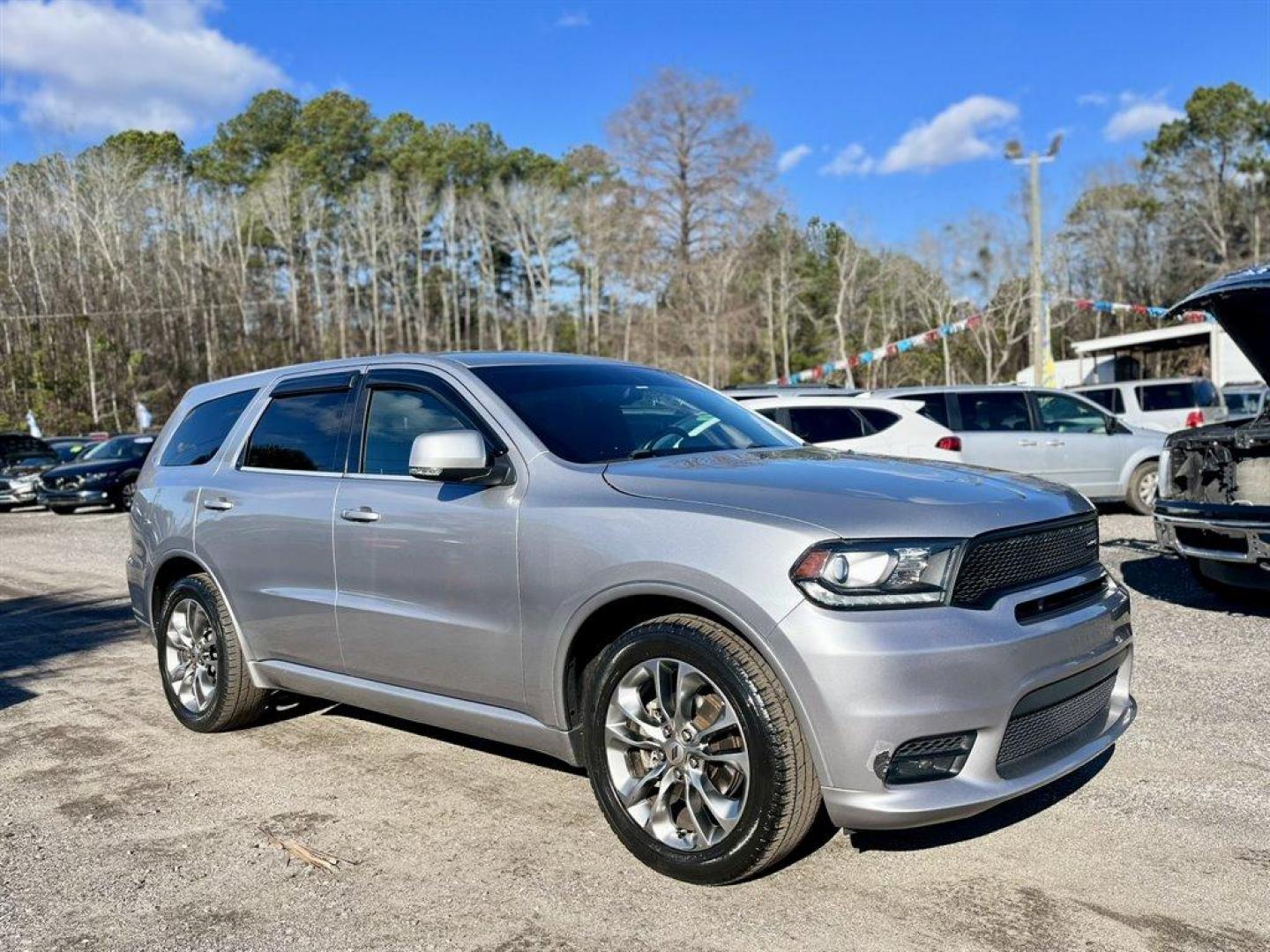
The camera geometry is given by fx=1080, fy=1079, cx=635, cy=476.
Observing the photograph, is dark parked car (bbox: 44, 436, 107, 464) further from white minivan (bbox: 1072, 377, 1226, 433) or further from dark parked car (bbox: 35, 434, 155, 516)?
white minivan (bbox: 1072, 377, 1226, 433)

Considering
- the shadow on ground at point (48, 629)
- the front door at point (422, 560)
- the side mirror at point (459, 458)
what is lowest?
the shadow on ground at point (48, 629)

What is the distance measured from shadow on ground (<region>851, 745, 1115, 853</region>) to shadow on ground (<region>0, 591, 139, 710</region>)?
4.99 m

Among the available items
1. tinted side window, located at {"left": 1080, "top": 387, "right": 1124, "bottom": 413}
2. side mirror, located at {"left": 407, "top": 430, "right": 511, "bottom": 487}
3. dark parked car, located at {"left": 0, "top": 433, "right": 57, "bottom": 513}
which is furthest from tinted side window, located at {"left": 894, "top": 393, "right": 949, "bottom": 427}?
dark parked car, located at {"left": 0, "top": 433, "right": 57, "bottom": 513}

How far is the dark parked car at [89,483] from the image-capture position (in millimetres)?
21156

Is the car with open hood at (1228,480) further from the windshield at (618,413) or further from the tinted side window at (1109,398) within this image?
the tinted side window at (1109,398)

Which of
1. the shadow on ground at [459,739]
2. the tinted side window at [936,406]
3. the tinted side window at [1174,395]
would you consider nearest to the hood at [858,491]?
the shadow on ground at [459,739]

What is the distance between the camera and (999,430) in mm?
13508

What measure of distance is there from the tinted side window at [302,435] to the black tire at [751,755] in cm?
199

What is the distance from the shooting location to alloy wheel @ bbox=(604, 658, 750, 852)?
11.1ft

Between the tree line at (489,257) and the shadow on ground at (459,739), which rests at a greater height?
the tree line at (489,257)

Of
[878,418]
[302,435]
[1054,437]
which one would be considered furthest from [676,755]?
[1054,437]

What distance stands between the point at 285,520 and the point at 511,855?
1.94m

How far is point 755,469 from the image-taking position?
3.80 metres

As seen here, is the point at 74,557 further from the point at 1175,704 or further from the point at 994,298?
the point at 994,298
